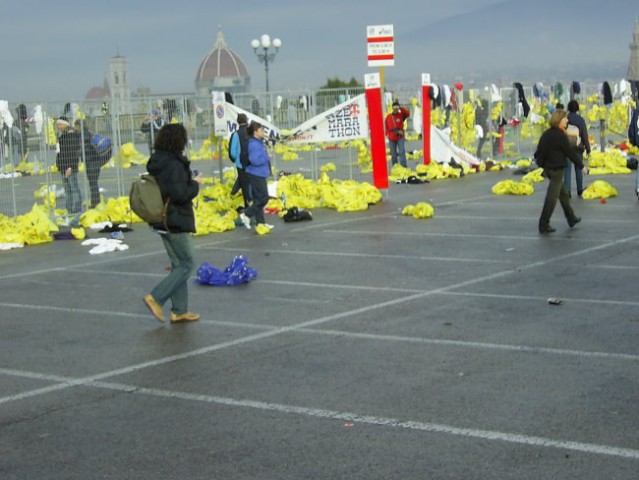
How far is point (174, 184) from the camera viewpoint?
35.4 feet

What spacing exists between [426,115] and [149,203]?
745 inches

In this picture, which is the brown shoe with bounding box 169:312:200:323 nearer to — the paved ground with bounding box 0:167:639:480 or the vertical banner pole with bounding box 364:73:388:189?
the paved ground with bounding box 0:167:639:480

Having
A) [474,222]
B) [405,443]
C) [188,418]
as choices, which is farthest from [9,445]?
[474,222]

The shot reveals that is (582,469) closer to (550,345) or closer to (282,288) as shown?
(550,345)

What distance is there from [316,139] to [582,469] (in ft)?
58.5

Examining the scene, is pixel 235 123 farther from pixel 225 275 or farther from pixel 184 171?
pixel 184 171

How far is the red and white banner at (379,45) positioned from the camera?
2461 cm

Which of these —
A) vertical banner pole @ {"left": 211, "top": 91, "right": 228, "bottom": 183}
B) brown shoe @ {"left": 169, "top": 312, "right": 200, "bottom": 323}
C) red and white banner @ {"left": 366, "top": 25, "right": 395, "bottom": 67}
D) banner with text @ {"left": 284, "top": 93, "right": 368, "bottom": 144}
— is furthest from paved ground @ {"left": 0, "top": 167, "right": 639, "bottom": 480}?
red and white banner @ {"left": 366, "top": 25, "right": 395, "bottom": 67}

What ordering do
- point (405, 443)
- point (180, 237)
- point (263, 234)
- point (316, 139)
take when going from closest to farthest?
point (405, 443) < point (180, 237) < point (263, 234) < point (316, 139)

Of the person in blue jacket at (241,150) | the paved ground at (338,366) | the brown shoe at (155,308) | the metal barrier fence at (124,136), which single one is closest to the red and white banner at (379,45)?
the metal barrier fence at (124,136)

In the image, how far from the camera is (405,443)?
682 centimetres

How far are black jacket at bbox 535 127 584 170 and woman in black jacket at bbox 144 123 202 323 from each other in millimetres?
7166

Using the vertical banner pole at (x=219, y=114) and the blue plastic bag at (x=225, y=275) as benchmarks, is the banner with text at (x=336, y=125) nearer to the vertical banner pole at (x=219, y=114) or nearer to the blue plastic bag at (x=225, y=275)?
the vertical banner pole at (x=219, y=114)

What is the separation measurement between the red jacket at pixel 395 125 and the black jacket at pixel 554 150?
13259 millimetres
